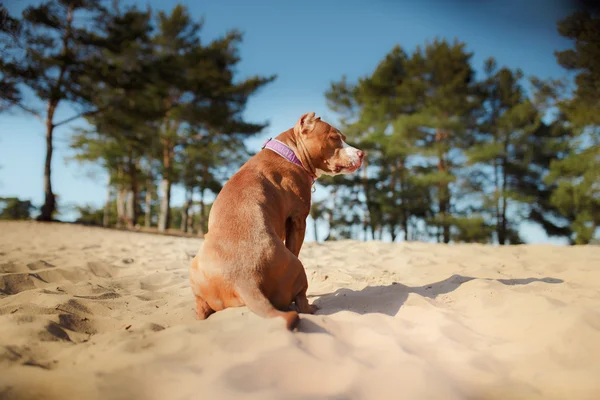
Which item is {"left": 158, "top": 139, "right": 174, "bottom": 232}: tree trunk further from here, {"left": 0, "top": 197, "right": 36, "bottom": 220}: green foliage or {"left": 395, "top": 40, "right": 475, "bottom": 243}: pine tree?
{"left": 395, "top": 40, "right": 475, "bottom": 243}: pine tree

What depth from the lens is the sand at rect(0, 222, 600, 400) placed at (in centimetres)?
165

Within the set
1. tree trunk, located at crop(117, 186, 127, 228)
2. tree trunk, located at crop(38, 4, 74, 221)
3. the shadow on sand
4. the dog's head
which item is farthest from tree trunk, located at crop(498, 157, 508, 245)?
tree trunk, located at crop(117, 186, 127, 228)

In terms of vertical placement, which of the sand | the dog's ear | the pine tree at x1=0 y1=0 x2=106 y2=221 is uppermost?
the pine tree at x1=0 y1=0 x2=106 y2=221

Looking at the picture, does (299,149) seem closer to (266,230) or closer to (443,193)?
(266,230)

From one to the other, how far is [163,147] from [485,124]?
69.0 feet

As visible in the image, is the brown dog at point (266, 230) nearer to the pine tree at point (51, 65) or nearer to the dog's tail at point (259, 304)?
the dog's tail at point (259, 304)

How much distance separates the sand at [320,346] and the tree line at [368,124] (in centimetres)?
1586

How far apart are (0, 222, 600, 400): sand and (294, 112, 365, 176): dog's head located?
1.28m

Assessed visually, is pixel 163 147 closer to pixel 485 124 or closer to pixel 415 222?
pixel 415 222

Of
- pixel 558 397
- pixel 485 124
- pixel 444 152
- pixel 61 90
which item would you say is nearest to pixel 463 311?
pixel 558 397

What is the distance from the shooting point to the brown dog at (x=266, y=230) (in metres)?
2.39

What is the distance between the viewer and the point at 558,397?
171 centimetres

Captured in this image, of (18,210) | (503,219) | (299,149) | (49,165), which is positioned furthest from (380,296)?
(18,210)

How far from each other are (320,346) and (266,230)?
2.95 feet
